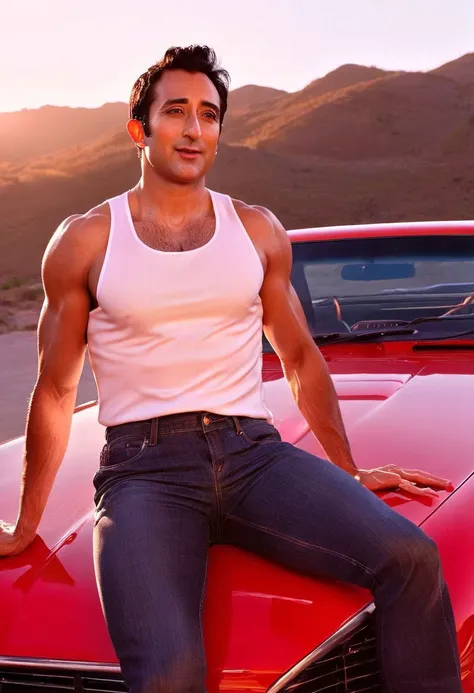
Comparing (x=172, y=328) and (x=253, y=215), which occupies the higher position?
(x=253, y=215)

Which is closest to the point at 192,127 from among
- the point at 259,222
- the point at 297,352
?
Result: the point at 259,222

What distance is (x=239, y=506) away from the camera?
2.36 m

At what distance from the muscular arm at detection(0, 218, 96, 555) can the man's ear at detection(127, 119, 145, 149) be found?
303mm

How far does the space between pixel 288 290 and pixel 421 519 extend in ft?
2.60

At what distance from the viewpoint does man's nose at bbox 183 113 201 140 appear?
267 centimetres

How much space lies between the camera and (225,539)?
2.35 m

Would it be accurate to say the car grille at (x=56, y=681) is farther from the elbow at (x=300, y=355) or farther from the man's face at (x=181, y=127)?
the man's face at (x=181, y=127)

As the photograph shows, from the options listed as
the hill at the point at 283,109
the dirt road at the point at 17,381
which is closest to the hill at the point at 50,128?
the hill at the point at 283,109

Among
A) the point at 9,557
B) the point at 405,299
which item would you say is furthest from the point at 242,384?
the point at 405,299

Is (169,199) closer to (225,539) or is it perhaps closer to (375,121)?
(225,539)

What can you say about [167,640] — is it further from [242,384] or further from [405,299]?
[405,299]

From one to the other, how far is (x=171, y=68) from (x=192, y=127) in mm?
184

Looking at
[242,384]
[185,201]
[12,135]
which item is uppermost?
[185,201]

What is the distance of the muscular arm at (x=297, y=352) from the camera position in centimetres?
272
